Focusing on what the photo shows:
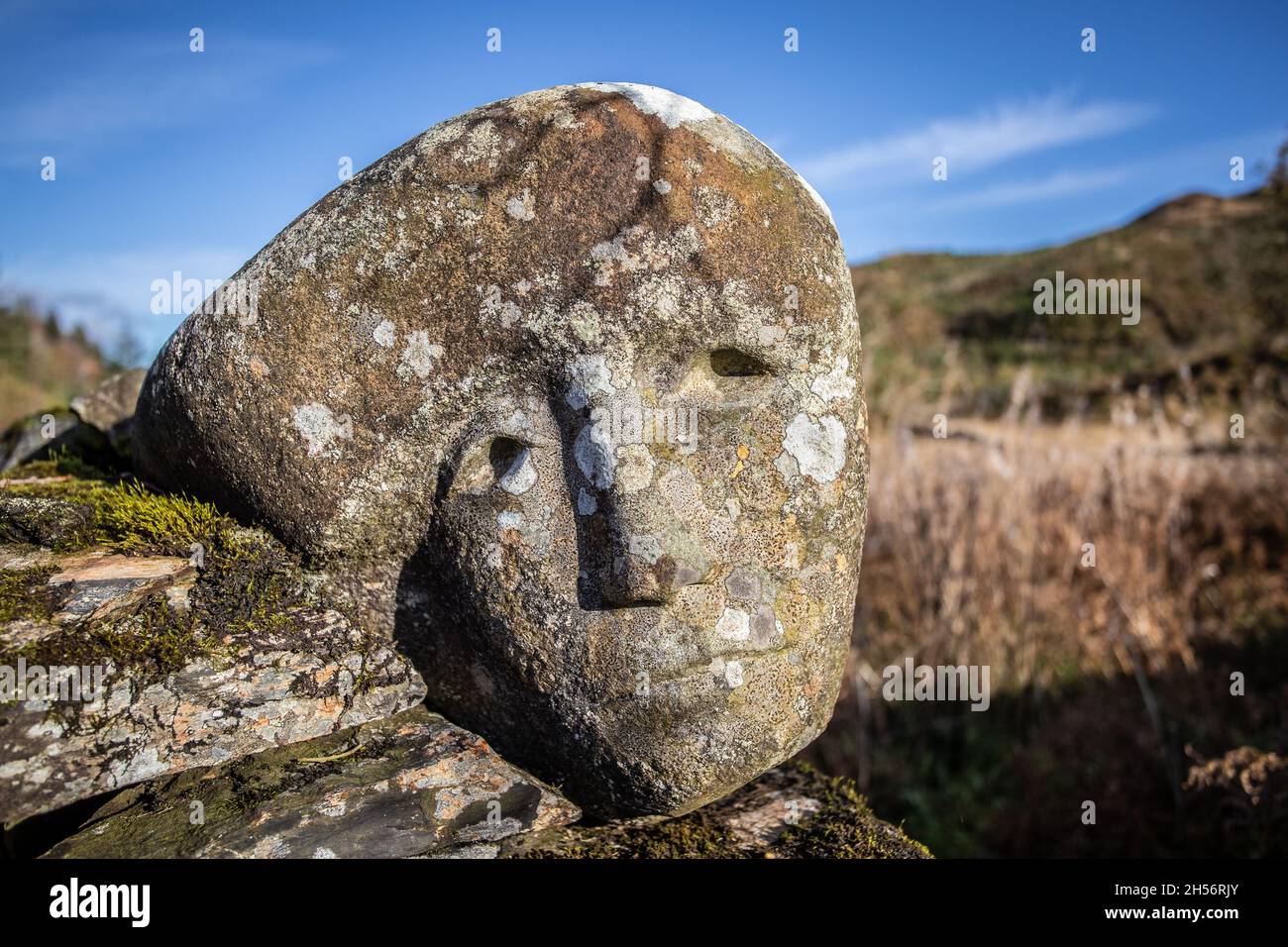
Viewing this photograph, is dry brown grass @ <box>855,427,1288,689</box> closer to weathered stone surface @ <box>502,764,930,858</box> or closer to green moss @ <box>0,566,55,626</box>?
weathered stone surface @ <box>502,764,930,858</box>

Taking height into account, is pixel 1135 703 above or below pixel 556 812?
below

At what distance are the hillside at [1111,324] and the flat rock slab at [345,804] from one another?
6.43 meters

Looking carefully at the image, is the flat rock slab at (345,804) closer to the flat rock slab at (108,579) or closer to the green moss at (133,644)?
the green moss at (133,644)

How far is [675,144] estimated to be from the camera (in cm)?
209

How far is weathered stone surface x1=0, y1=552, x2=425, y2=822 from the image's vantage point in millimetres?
1833

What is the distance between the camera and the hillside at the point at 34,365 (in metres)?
9.44

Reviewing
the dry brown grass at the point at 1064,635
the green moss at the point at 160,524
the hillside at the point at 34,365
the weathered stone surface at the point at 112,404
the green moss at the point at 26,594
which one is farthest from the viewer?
the hillside at the point at 34,365

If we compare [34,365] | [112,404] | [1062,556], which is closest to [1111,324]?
[1062,556]

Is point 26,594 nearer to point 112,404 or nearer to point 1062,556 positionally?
point 112,404

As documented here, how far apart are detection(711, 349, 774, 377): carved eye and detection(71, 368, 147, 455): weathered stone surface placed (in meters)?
2.26

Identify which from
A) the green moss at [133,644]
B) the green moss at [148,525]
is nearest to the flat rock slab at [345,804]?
the green moss at [133,644]
